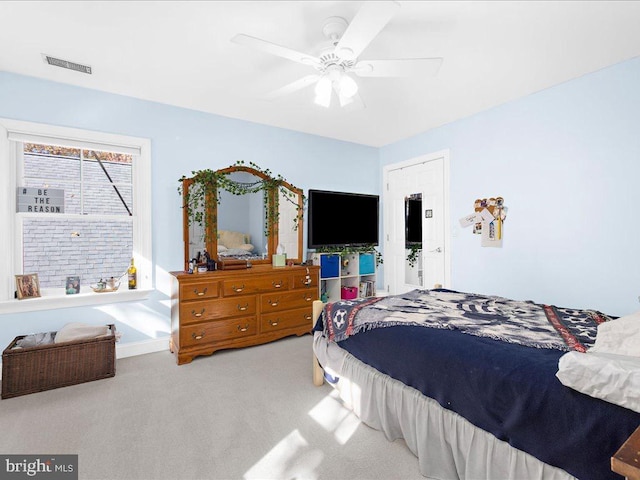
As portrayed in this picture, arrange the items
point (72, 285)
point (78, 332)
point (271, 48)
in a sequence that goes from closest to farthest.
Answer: point (271, 48), point (78, 332), point (72, 285)

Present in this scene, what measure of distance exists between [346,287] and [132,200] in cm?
279

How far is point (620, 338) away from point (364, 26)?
1919mm

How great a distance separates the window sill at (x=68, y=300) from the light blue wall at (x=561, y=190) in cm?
358

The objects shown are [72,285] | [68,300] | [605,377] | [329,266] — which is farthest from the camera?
[329,266]

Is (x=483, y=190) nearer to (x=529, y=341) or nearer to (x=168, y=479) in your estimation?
(x=529, y=341)

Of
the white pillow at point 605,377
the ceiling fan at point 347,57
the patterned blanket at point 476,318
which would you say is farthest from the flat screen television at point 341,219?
the white pillow at point 605,377

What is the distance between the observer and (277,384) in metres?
2.59

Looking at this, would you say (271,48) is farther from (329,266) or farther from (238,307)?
(329,266)

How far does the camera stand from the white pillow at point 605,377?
1.03m

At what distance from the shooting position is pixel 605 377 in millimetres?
1081

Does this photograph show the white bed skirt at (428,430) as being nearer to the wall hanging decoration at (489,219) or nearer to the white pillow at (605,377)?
the white pillow at (605,377)

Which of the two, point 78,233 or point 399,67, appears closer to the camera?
point 399,67

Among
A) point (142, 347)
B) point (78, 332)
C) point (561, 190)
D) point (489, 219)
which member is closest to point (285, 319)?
point (142, 347)

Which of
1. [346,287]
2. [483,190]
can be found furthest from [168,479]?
[483,190]
